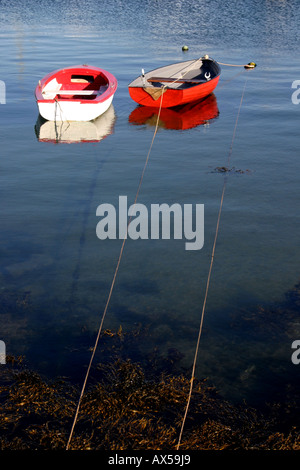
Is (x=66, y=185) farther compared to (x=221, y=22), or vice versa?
(x=221, y=22)

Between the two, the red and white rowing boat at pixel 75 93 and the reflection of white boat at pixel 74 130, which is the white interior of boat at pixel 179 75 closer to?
the red and white rowing boat at pixel 75 93

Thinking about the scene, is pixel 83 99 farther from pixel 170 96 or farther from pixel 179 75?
pixel 179 75

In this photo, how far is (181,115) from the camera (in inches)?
827

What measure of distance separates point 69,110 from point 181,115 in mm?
5107

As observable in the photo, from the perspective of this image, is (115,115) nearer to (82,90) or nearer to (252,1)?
(82,90)

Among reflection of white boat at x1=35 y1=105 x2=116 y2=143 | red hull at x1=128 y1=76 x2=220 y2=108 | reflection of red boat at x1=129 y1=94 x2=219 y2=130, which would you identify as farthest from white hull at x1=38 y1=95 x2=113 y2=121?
red hull at x1=128 y1=76 x2=220 y2=108

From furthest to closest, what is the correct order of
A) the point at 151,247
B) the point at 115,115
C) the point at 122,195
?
the point at 115,115 < the point at 122,195 < the point at 151,247

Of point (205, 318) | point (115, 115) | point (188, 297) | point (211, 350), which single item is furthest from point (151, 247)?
point (115, 115)

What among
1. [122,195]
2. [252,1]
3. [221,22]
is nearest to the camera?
[122,195]

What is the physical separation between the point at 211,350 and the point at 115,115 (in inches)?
593

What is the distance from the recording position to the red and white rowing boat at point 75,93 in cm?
1906

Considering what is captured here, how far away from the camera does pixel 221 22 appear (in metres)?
42.0

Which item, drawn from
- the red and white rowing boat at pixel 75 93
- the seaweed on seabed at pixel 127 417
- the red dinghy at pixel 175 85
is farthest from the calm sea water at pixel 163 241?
the red dinghy at pixel 175 85

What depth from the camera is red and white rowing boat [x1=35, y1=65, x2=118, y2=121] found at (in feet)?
62.5
